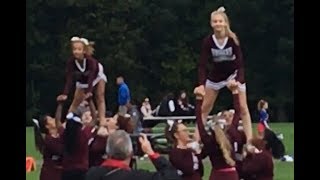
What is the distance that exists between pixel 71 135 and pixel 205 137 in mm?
1488

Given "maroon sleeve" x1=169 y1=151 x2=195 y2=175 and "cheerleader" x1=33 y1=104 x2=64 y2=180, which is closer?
"maroon sleeve" x1=169 y1=151 x2=195 y2=175

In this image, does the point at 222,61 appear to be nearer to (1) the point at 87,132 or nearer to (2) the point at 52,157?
(1) the point at 87,132

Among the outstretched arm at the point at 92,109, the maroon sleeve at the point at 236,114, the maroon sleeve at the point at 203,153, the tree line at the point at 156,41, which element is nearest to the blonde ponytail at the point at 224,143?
the maroon sleeve at the point at 203,153

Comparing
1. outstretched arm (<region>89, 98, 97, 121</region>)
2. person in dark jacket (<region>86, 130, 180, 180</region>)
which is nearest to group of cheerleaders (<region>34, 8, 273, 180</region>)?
outstretched arm (<region>89, 98, 97, 121</region>)

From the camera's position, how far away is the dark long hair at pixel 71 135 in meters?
11.4

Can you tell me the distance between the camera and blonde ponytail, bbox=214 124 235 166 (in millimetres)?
10516

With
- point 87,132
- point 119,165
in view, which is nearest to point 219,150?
point 87,132

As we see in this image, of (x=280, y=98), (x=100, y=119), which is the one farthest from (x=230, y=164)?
(x=280, y=98)

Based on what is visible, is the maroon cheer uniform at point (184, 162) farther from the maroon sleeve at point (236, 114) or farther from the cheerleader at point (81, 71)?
the cheerleader at point (81, 71)

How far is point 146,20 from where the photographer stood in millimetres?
42719

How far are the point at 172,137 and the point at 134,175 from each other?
10.8 ft

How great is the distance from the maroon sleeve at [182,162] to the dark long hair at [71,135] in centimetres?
115

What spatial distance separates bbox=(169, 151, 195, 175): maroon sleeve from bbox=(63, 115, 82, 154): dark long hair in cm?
115

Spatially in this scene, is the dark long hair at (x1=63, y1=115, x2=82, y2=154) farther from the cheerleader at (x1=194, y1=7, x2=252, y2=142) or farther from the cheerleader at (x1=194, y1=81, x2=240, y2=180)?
the cheerleader at (x1=194, y1=7, x2=252, y2=142)
